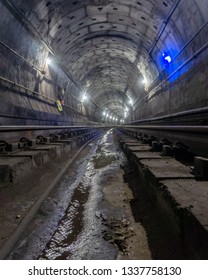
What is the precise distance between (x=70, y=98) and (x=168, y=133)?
1638cm

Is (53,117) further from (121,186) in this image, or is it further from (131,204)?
(131,204)

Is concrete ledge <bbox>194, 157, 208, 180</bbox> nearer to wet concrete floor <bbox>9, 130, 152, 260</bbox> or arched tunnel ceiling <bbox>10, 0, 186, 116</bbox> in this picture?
wet concrete floor <bbox>9, 130, 152, 260</bbox>

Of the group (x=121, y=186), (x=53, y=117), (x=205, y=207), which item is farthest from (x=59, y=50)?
(x=205, y=207)

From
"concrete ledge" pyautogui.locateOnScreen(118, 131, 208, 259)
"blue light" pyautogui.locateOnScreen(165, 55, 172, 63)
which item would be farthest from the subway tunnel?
"blue light" pyautogui.locateOnScreen(165, 55, 172, 63)

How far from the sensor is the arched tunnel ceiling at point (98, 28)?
10263mm

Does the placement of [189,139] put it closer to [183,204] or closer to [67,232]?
[183,204]

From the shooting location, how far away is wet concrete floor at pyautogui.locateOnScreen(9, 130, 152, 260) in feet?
6.92

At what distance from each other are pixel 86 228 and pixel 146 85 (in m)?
18.6

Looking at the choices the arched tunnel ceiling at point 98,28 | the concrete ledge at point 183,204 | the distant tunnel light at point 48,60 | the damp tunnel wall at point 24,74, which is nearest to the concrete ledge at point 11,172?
the concrete ledge at point 183,204

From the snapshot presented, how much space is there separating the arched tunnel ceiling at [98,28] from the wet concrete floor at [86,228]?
299 inches

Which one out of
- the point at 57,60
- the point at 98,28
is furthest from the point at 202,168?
the point at 98,28

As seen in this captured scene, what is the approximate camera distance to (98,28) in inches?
583

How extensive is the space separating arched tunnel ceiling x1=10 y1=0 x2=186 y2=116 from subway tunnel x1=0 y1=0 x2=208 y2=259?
63mm
